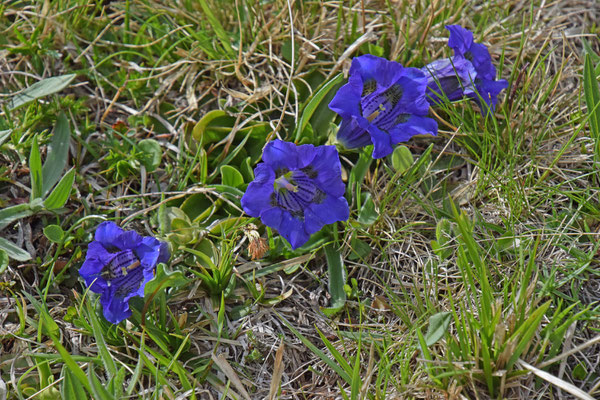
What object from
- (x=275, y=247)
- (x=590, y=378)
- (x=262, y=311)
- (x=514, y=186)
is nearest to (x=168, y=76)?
(x=275, y=247)

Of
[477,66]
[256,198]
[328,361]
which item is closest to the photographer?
[328,361]

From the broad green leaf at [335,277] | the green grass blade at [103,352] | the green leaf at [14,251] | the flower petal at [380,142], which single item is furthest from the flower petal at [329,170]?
the green leaf at [14,251]

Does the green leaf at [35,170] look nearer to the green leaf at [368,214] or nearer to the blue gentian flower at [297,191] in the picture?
the blue gentian flower at [297,191]

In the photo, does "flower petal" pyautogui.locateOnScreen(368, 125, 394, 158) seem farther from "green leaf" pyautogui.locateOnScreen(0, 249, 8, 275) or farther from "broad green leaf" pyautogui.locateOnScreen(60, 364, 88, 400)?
"green leaf" pyautogui.locateOnScreen(0, 249, 8, 275)

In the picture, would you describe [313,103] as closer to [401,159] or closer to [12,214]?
[401,159]

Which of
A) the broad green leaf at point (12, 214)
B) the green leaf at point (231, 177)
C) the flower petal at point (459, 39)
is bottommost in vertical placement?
the broad green leaf at point (12, 214)

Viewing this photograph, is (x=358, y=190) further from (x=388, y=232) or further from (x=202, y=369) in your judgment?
(x=202, y=369)

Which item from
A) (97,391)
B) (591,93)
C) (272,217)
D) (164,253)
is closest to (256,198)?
(272,217)
